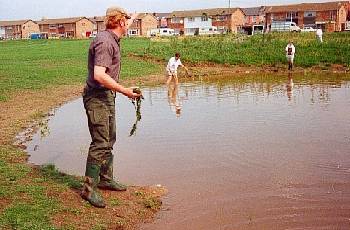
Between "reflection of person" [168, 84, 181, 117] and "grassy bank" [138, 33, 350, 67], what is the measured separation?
9998 mm

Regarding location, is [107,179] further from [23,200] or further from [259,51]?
[259,51]

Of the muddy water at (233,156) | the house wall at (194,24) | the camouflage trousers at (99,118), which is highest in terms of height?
the house wall at (194,24)

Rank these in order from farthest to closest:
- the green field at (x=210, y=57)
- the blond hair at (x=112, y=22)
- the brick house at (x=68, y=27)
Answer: the brick house at (x=68, y=27) < the green field at (x=210, y=57) < the blond hair at (x=112, y=22)

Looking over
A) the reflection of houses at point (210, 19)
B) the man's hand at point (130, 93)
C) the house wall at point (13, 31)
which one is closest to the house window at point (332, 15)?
the reflection of houses at point (210, 19)

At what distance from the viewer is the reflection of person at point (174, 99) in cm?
1322

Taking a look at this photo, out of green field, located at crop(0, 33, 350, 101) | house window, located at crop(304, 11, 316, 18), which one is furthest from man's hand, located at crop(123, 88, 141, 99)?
house window, located at crop(304, 11, 316, 18)

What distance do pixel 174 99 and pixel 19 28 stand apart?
104 meters

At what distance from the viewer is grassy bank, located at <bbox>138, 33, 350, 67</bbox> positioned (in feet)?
90.1

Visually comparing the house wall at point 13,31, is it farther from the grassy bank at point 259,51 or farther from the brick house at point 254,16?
the grassy bank at point 259,51

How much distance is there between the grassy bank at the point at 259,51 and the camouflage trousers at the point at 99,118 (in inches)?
907

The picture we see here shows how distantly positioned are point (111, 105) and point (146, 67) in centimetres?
2140

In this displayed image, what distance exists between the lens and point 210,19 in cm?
8544

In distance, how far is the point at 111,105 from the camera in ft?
18.3

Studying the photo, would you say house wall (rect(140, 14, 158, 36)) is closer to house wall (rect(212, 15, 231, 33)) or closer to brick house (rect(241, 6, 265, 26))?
house wall (rect(212, 15, 231, 33))
